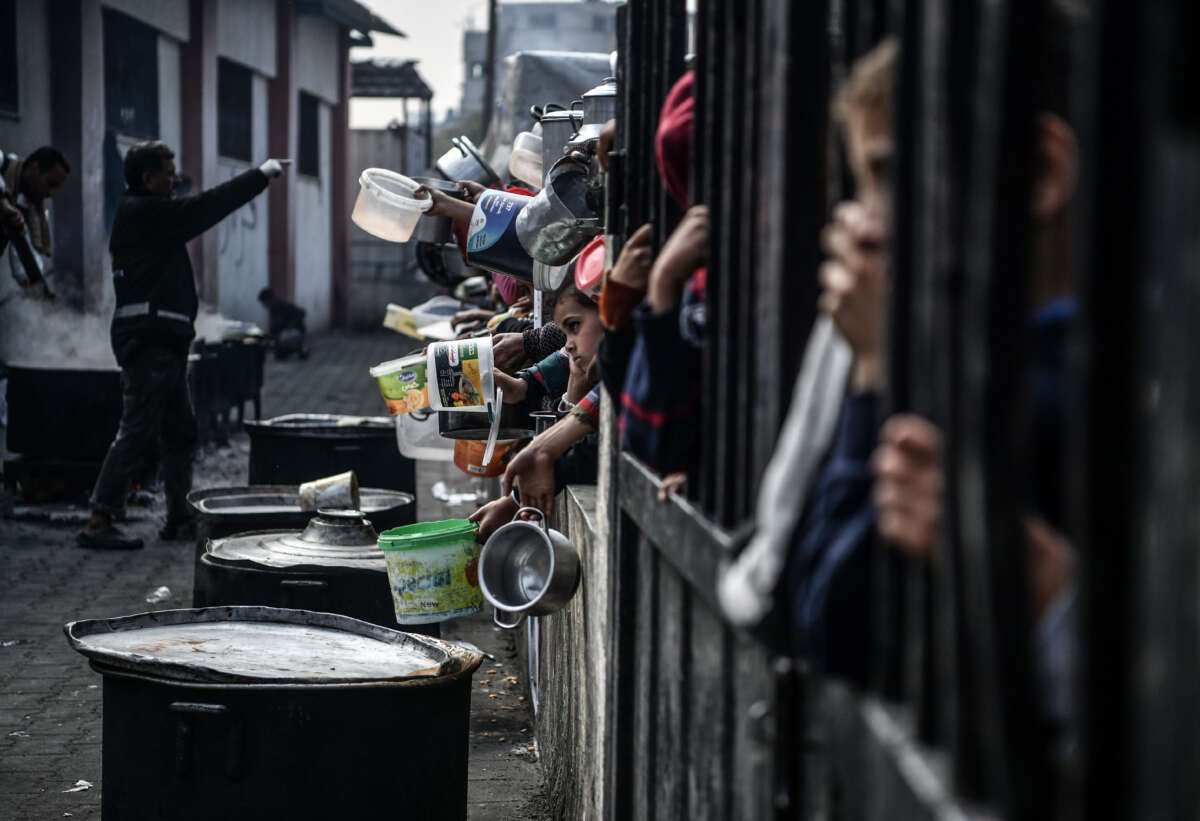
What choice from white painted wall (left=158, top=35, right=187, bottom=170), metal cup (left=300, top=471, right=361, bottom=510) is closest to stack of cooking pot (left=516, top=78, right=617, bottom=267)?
metal cup (left=300, top=471, right=361, bottom=510)

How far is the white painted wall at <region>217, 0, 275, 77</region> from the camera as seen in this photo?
59.9ft

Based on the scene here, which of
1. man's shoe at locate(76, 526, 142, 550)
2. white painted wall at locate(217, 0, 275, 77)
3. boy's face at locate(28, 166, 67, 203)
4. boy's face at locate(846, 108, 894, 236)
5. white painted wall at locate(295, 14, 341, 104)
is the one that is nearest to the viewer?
boy's face at locate(846, 108, 894, 236)

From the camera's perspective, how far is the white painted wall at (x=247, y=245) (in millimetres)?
18547

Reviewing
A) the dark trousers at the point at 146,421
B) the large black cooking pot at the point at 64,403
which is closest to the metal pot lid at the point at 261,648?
the dark trousers at the point at 146,421

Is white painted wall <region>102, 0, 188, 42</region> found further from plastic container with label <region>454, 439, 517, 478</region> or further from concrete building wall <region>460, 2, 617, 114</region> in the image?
concrete building wall <region>460, 2, 617, 114</region>

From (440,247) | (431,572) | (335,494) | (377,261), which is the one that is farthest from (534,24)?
(431,572)

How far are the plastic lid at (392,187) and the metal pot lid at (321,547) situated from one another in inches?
41.3

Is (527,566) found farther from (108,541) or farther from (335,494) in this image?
(108,541)

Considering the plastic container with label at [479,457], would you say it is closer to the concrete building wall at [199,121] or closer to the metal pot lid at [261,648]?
the metal pot lid at [261,648]

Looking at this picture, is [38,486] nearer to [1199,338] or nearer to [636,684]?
[636,684]

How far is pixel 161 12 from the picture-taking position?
1572 centimetres

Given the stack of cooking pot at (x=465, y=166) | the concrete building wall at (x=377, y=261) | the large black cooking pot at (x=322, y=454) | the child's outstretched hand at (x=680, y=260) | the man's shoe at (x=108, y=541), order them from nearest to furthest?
the child's outstretched hand at (x=680, y=260) < the stack of cooking pot at (x=465, y=166) < the large black cooking pot at (x=322, y=454) < the man's shoe at (x=108, y=541) < the concrete building wall at (x=377, y=261)

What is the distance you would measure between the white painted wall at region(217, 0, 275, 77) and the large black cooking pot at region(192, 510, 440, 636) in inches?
592

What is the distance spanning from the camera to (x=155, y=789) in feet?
9.45
